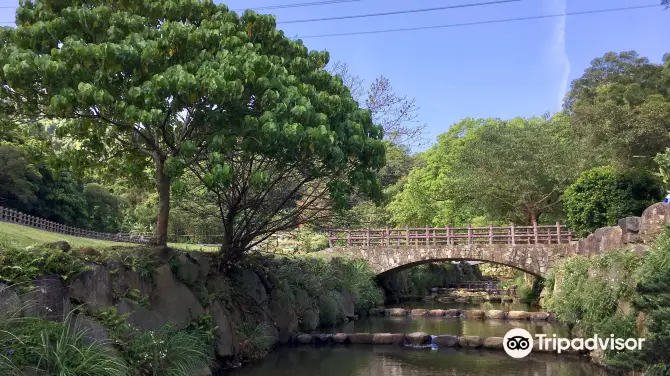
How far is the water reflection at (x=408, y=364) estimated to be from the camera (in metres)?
10.2

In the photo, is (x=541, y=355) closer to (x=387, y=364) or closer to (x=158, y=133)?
(x=387, y=364)

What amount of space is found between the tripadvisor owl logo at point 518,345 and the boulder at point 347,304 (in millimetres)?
6167

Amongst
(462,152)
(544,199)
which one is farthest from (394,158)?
(544,199)

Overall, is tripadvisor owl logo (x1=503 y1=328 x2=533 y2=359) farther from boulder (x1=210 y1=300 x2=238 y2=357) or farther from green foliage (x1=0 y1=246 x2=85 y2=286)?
green foliage (x1=0 y1=246 x2=85 y2=286)

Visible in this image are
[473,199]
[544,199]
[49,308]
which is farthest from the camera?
[473,199]

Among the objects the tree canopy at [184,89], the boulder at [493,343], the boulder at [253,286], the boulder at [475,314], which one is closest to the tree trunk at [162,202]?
the tree canopy at [184,89]

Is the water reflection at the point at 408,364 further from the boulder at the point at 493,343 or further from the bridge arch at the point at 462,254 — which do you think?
the bridge arch at the point at 462,254

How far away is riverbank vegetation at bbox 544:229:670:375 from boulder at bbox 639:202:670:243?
2.11 feet

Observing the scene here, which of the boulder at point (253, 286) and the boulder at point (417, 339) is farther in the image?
the boulder at point (417, 339)

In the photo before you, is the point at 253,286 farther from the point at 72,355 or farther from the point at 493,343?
the point at 72,355

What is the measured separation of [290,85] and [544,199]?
18.1 m

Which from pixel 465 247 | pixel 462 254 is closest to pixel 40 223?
pixel 462 254

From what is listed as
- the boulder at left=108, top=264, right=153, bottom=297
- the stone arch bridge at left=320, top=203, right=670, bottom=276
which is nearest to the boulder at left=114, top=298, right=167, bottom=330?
the boulder at left=108, top=264, right=153, bottom=297

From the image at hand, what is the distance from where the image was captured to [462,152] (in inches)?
1065
